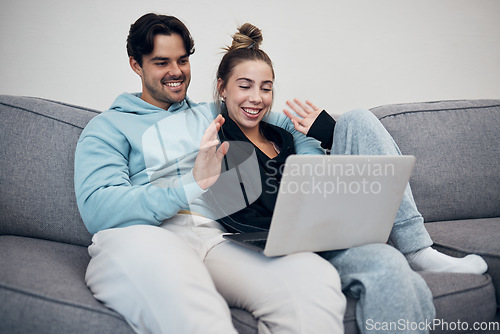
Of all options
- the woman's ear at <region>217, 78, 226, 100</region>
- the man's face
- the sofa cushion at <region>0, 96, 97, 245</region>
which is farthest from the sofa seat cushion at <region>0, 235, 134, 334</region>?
the woman's ear at <region>217, 78, 226, 100</region>

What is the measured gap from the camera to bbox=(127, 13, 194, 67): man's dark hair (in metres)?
1.33

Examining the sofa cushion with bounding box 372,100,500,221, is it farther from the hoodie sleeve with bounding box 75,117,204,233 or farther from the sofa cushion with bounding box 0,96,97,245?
the sofa cushion with bounding box 0,96,97,245

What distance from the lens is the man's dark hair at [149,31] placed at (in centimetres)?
133

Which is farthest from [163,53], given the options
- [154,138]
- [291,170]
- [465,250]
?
[465,250]

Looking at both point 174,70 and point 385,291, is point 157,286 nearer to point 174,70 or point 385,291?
point 385,291

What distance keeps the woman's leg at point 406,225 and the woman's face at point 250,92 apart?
0.96ft

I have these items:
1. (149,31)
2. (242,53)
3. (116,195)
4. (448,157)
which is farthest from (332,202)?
(448,157)

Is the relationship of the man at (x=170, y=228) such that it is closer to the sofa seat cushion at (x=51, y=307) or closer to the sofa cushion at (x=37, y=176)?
the sofa seat cushion at (x=51, y=307)

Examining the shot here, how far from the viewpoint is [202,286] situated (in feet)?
2.69

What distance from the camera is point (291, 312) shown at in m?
0.84

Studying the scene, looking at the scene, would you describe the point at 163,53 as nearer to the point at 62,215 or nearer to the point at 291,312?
the point at 62,215

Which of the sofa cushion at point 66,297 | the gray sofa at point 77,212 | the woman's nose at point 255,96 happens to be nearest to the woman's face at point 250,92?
the woman's nose at point 255,96

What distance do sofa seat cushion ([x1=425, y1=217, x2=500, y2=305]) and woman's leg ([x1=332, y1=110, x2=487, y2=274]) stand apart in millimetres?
29

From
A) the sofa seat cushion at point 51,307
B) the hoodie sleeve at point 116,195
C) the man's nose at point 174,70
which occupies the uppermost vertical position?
the man's nose at point 174,70
